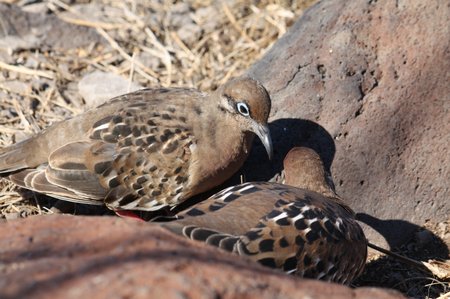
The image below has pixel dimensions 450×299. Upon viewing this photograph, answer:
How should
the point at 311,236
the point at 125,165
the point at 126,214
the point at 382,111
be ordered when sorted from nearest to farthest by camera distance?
1. the point at 311,236
2. the point at 125,165
3. the point at 126,214
4. the point at 382,111

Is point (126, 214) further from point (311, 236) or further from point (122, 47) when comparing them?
point (122, 47)

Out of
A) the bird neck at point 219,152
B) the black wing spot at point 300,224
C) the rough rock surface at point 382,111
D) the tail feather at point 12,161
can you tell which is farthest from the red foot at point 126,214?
the black wing spot at point 300,224

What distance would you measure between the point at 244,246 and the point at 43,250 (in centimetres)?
144

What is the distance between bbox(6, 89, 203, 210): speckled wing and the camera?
600 centimetres

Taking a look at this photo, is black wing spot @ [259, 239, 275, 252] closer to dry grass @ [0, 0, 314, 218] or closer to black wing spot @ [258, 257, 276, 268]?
black wing spot @ [258, 257, 276, 268]

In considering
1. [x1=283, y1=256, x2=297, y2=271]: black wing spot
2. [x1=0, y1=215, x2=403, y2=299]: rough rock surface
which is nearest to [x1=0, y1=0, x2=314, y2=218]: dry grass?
[x1=283, y1=256, x2=297, y2=271]: black wing spot

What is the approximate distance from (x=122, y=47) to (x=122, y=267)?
529 cm

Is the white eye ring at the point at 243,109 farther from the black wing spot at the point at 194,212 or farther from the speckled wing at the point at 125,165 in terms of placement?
the black wing spot at the point at 194,212

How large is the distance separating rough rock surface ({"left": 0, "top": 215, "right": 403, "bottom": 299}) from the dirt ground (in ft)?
9.79

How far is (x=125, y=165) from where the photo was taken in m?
6.01

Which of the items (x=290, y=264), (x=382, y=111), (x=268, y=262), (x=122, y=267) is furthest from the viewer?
(x=382, y=111)

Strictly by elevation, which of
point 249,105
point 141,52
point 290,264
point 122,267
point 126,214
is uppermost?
point 249,105

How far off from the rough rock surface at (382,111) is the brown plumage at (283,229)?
2.70 feet

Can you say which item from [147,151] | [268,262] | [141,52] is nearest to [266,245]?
[268,262]
